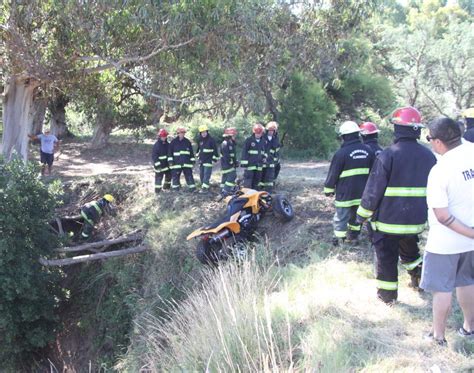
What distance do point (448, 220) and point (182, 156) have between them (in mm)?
8137

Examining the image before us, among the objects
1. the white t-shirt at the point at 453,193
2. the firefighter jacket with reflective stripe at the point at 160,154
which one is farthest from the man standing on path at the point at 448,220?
the firefighter jacket with reflective stripe at the point at 160,154

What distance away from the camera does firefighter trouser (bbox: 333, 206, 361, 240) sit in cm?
691

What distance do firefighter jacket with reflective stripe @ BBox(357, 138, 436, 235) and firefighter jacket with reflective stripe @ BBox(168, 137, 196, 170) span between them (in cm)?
700

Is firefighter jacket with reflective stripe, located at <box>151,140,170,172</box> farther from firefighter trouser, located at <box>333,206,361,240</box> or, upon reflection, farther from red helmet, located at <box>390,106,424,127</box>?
red helmet, located at <box>390,106,424,127</box>

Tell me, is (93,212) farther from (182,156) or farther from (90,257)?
(182,156)

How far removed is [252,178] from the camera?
421 inches

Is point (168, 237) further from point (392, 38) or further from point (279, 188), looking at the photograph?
point (392, 38)

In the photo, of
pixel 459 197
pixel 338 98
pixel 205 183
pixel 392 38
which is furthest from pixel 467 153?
pixel 392 38

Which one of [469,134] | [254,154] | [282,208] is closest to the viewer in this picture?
[469,134]

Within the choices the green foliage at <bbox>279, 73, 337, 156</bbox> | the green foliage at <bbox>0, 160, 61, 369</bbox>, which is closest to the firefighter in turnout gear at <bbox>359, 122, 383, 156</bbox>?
the green foliage at <bbox>0, 160, 61, 369</bbox>

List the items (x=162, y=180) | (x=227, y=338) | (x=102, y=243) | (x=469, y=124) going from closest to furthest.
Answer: (x=227, y=338) → (x=469, y=124) → (x=102, y=243) → (x=162, y=180)

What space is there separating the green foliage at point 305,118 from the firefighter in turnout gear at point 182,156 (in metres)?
9.46

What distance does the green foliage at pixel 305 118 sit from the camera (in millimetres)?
20062

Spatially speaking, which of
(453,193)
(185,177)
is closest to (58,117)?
(185,177)
